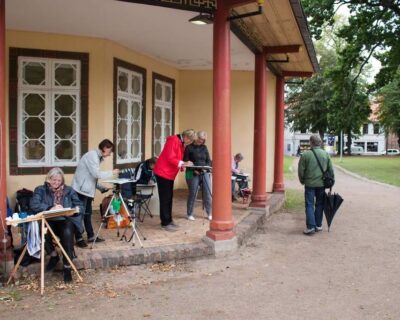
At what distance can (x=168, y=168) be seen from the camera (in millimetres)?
7211

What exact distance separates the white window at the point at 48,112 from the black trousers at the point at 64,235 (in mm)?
3163

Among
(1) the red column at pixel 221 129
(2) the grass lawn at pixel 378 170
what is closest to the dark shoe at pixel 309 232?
(1) the red column at pixel 221 129

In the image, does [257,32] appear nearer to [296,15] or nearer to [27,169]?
[296,15]

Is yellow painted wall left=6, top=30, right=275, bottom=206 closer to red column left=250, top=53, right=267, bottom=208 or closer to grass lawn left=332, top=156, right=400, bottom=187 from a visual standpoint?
red column left=250, top=53, right=267, bottom=208

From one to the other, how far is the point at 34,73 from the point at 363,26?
46.0 ft

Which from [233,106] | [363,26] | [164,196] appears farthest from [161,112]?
[363,26]

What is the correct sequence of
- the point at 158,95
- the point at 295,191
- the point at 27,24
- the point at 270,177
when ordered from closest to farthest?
the point at 27,24
the point at 158,95
the point at 270,177
the point at 295,191

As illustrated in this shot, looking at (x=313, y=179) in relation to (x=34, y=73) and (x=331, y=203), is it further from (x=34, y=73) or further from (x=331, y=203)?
(x=34, y=73)

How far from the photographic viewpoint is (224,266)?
611 centimetres

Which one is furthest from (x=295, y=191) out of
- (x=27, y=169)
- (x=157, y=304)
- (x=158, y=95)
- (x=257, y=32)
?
(x=157, y=304)

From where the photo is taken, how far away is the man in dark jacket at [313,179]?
26.6 ft

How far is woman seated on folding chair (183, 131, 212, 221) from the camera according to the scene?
7961mm

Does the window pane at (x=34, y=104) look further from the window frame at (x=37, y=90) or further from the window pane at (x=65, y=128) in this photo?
the window pane at (x=65, y=128)

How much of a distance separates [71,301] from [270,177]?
833 cm
